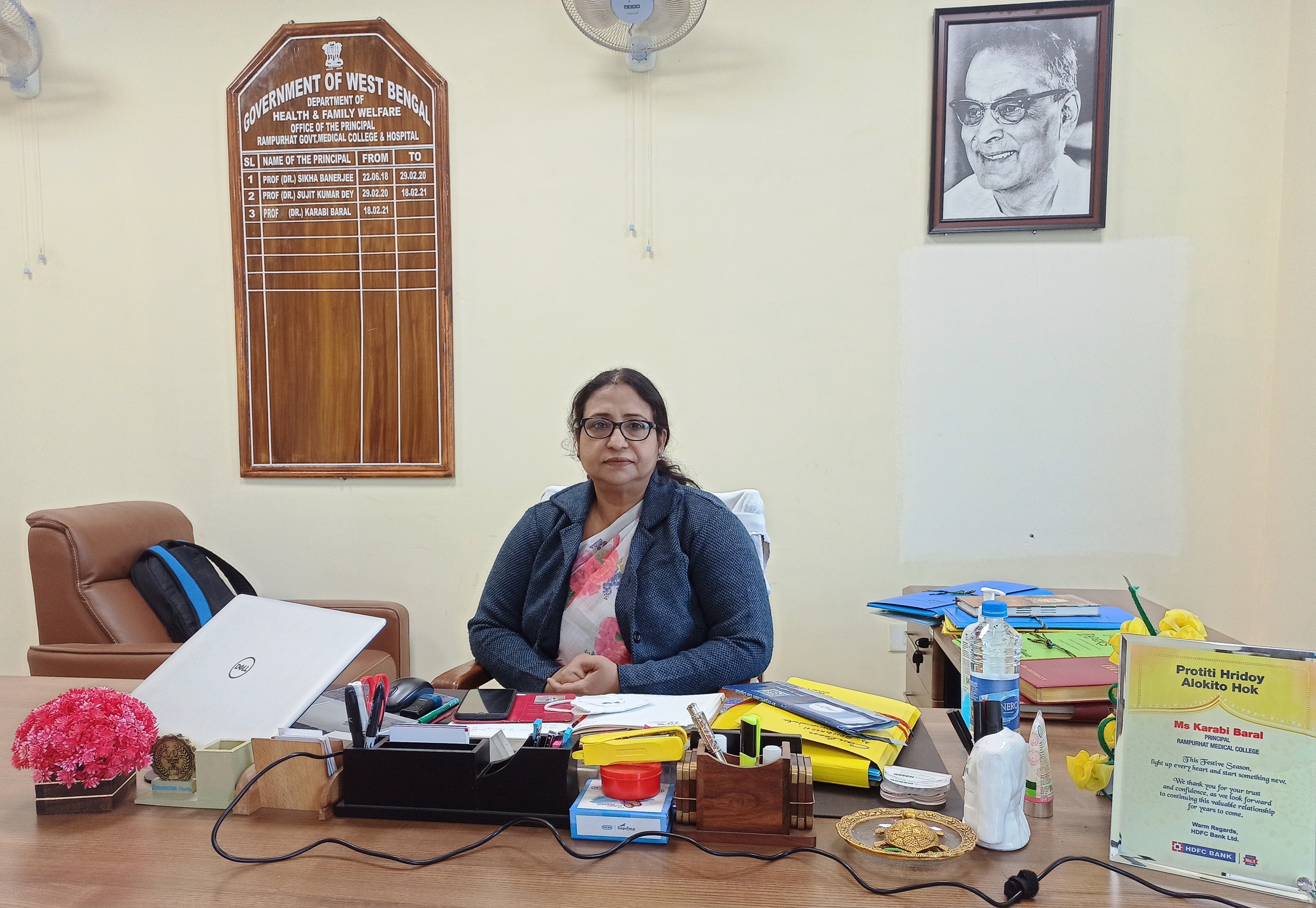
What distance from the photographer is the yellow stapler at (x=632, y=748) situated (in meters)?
1.02

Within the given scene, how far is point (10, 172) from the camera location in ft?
10.3

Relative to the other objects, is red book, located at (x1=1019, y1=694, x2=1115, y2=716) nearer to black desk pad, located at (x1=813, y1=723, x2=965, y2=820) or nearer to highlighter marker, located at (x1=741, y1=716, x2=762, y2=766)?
black desk pad, located at (x1=813, y1=723, x2=965, y2=820)

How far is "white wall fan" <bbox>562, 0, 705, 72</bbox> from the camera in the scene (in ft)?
8.65

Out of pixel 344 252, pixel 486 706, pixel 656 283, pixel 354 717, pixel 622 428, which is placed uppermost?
pixel 344 252

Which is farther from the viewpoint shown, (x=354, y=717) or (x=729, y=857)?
(x=354, y=717)

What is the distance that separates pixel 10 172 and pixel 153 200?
0.55 metres

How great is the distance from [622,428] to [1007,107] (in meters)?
1.85

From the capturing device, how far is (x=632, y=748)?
1.03 metres

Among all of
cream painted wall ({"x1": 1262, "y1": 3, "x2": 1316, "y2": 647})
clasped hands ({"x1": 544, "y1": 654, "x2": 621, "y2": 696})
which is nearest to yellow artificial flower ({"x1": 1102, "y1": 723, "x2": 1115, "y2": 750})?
clasped hands ({"x1": 544, "y1": 654, "x2": 621, "y2": 696})

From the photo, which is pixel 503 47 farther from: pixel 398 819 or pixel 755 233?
pixel 398 819

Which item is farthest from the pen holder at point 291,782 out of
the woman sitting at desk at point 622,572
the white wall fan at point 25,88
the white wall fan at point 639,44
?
the white wall fan at point 25,88

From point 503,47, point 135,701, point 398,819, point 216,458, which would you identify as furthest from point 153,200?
point 398,819

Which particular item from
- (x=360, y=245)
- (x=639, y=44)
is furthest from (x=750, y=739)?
(x=360, y=245)

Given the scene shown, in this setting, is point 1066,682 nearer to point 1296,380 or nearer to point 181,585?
point 1296,380
